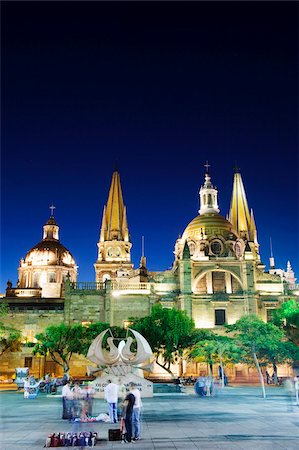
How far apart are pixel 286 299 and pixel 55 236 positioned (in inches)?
1697

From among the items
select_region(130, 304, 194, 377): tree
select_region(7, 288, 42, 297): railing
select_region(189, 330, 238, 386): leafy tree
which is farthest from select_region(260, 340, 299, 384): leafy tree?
select_region(7, 288, 42, 297): railing

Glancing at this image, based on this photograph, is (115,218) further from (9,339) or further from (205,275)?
(9,339)

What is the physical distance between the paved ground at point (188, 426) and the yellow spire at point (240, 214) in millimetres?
52102

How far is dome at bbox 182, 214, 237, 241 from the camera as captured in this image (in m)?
59.1

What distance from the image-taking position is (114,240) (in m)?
76.7

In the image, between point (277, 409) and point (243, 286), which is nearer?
point (277, 409)

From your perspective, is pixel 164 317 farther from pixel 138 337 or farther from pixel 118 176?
pixel 118 176

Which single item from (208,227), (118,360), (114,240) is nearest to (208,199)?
(208,227)

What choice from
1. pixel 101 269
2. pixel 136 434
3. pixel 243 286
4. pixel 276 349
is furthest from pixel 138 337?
pixel 101 269

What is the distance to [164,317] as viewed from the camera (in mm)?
42062

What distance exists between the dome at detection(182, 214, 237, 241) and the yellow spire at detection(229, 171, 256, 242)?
1125 centimetres

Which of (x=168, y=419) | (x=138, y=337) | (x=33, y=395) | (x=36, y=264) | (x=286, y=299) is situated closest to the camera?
(x=168, y=419)

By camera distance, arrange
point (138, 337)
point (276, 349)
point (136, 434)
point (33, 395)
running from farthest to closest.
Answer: point (276, 349) → point (33, 395) → point (138, 337) → point (136, 434)

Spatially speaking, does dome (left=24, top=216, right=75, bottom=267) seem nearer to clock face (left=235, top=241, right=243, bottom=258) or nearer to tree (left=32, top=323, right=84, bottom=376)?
clock face (left=235, top=241, right=243, bottom=258)
